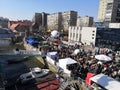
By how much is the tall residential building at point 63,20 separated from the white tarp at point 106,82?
7530 centimetres

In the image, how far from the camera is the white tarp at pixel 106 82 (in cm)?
1449

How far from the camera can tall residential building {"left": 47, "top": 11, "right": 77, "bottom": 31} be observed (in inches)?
3644

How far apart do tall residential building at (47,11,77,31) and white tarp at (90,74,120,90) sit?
7530cm

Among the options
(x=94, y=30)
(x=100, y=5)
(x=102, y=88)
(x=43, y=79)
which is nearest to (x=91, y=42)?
(x=94, y=30)

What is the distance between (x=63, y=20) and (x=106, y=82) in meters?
85.0

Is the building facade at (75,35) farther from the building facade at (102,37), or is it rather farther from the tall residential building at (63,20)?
the tall residential building at (63,20)

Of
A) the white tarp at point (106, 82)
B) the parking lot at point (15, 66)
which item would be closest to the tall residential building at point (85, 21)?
the parking lot at point (15, 66)

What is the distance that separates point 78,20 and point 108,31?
59.4 metres

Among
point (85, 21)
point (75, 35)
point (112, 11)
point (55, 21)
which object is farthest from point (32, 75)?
point (55, 21)

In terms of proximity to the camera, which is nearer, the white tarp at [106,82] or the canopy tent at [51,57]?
the white tarp at [106,82]

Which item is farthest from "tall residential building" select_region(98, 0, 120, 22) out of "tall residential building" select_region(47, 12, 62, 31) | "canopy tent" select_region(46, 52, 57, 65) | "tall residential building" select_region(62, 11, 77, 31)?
"canopy tent" select_region(46, 52, 57, 65)

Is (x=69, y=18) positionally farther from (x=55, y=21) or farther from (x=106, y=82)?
(x=106, y=82)

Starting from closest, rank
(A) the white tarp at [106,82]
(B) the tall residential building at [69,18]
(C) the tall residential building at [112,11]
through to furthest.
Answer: (A) the white tarp at [106,82] → (C) the tall residential building at [112,11] → (B) the tall residential building at [69,18]

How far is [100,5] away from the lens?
79.6 metres
